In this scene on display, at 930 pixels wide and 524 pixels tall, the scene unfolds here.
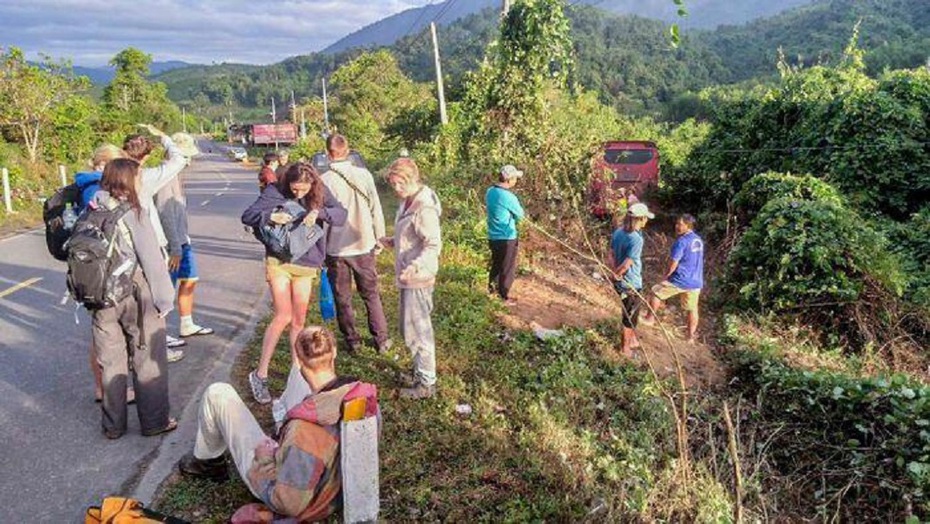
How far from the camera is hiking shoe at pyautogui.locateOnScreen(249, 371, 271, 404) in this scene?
4488mm

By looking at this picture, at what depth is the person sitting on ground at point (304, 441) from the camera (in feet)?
9.52

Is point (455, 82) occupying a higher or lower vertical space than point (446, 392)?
higher

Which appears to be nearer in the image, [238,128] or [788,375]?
[788,375]

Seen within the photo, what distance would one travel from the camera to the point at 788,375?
511 cm

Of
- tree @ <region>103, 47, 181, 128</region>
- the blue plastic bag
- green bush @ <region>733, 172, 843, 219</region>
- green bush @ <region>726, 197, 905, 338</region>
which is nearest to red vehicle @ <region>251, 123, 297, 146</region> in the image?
tree @ <region>103, 47, 181, 128</region>

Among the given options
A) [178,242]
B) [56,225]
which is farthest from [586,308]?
[56,225]

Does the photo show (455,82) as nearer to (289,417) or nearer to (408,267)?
(408,267)

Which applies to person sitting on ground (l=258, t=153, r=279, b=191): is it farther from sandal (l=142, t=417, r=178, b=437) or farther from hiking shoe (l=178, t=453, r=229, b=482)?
hiking shoe (l=178, t=453, r=229, b=482)

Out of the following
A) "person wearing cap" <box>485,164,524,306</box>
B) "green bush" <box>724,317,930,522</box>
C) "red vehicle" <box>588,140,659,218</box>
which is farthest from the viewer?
"red vehicle" <box>588,140,659,218</box>

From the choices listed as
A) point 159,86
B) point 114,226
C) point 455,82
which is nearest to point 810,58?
point 455,82

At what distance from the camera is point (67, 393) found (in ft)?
15.7

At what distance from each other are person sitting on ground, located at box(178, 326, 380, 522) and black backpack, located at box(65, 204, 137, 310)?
1070 mm

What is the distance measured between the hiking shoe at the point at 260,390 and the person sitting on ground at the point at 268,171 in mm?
2252

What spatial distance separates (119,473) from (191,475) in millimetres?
482
